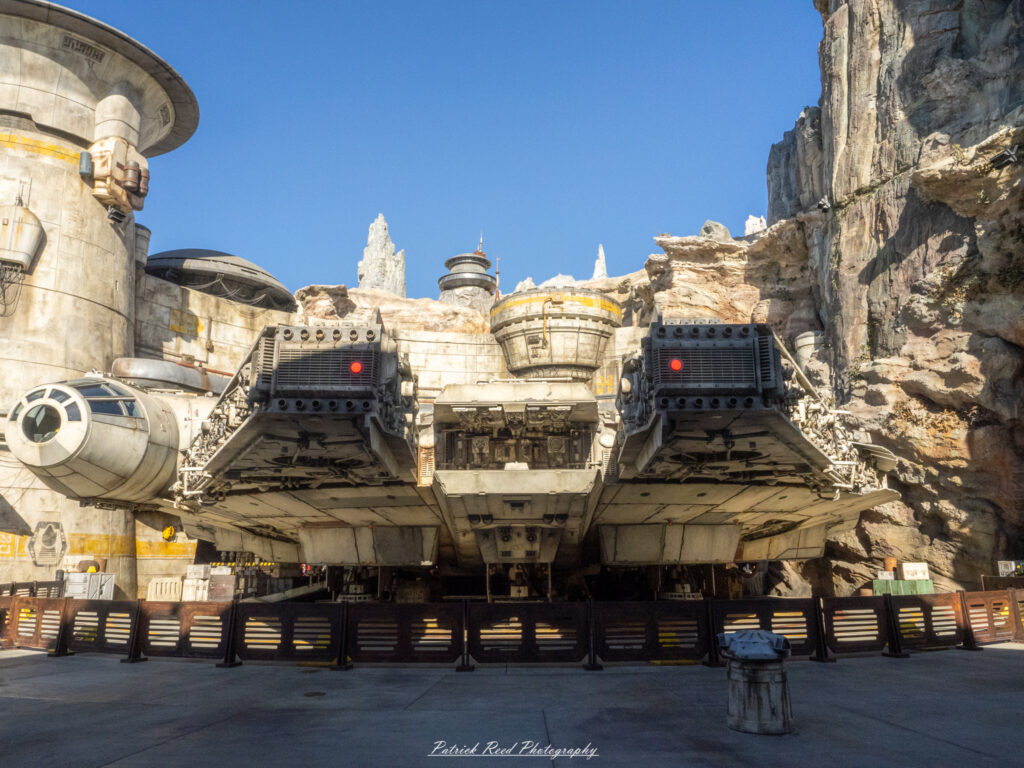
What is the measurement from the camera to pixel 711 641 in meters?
12.3

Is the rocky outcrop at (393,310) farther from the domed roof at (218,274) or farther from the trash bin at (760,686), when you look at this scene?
the trash bin at (760,686)

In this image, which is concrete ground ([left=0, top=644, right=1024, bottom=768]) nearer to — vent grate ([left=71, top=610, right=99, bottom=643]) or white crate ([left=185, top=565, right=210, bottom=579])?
vent grate ([left=71, top=610, right=99, bottom=643])

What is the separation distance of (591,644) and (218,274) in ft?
113

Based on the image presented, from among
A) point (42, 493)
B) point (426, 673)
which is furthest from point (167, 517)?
point (426, 673)

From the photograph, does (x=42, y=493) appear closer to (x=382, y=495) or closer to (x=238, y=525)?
(x=238, y=525)

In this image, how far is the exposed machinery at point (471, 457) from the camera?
11.7 meters

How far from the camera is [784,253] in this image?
4388 cm

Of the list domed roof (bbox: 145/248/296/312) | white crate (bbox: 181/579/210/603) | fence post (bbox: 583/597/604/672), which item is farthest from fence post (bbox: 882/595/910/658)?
domed roof (bbox: 145/248/296/312)

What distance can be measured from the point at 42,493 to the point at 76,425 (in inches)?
650

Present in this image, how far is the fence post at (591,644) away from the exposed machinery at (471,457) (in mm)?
2880

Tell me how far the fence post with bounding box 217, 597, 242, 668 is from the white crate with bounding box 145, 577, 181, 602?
65.5ft

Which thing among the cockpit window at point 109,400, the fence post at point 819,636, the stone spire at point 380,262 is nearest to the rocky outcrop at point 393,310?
the cockpit window at point 109,400

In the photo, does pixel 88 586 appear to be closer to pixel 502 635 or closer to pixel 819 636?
pixel 502 635

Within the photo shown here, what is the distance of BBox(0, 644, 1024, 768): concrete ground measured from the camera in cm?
680
